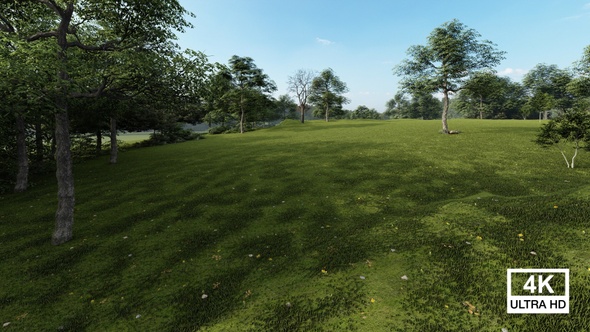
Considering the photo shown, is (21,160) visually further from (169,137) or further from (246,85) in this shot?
(246,85)

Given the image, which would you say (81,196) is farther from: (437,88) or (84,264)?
(437,88)

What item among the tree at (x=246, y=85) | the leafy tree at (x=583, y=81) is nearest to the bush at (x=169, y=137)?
the tree at (x=246, y=85)

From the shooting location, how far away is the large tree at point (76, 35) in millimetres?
8633

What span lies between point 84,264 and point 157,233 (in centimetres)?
223

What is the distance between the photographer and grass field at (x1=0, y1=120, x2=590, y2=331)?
5.20 m

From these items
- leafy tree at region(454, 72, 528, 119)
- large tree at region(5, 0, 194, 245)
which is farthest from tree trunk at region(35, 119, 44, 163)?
leafy tree at region(454, 72, 528, 119)

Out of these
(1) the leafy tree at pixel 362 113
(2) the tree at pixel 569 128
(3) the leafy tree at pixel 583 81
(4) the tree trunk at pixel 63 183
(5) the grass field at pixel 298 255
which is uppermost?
(1) the leafy tree at pixel 362 113

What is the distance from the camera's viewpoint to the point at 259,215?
35.5ft

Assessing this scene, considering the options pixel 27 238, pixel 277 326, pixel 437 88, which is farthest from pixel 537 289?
pixel 437 88

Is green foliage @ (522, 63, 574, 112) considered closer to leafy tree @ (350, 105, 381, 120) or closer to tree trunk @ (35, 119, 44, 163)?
leafy tree @ (350, 105, 381, 120)

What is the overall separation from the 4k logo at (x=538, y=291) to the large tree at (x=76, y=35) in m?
12.4

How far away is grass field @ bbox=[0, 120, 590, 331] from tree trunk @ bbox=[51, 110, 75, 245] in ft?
1.60

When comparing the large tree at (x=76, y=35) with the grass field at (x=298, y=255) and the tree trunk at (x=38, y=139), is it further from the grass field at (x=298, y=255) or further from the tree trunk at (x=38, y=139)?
the tree trunk at (x=38, y=139)

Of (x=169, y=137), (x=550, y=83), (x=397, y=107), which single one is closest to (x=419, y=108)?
(x=397, y=107)
